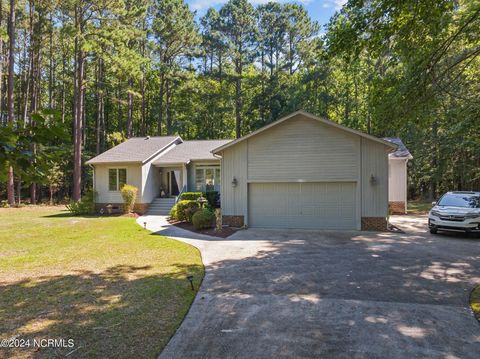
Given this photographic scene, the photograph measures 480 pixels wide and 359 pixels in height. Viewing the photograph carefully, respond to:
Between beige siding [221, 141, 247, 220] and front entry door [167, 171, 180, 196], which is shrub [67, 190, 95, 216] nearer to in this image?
front entry door [167, 171, 180, 196]

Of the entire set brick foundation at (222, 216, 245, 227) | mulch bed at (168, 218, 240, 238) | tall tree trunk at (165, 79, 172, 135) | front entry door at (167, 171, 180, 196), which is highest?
tall tree trunk at (165, 79, 172, 135)

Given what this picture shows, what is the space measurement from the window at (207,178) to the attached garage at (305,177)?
5564 millimetres

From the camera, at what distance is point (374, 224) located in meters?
12.3

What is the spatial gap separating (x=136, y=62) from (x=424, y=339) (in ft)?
74.5

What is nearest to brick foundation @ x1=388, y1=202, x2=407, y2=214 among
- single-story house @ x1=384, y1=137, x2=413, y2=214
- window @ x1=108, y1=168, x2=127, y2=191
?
single-story house @ x1=384, y1=137, x2=413, y2=214

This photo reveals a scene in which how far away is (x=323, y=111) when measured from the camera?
3020cm

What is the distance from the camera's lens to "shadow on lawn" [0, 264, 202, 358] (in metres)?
3.83

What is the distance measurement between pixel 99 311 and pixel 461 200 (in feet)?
41.2

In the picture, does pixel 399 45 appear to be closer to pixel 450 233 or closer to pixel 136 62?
pixel 450 233

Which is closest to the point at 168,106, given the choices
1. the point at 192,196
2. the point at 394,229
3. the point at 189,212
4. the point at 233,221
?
the point at 192,196

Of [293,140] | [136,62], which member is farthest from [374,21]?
[136,62]

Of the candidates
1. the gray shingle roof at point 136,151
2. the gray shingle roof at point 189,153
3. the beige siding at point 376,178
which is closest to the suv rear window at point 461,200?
the beige siding at point 376,178

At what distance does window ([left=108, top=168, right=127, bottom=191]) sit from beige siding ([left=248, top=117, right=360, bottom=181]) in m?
9.67

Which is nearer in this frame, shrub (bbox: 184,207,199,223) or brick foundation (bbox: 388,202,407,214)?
shrub (bbox: 184,207,199,223)
